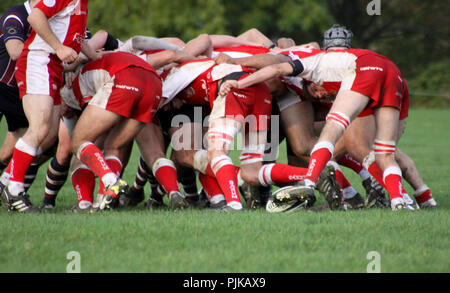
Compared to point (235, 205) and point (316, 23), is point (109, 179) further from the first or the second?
point (316, 23)

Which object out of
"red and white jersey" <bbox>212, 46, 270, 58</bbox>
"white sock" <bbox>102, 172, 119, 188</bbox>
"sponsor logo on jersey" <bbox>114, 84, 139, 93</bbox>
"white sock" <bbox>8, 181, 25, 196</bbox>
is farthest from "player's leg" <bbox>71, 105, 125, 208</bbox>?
"red and white jersey" <bbox>212, 46, 270, 58</bbox>

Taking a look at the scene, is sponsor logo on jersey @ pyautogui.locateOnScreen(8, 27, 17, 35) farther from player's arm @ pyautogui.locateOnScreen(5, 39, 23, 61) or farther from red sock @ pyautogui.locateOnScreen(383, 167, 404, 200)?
red sock @ pyautogui.locateOnScreen(383, 167, 404, 200)

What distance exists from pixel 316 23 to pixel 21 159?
28740 millimetres

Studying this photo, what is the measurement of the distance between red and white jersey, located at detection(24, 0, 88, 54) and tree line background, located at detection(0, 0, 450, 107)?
974 inches

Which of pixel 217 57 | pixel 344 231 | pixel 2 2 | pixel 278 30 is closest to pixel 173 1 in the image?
pixel 278 30

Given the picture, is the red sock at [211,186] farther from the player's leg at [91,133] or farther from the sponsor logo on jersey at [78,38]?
the sponsor logo on jersey at [78,38]

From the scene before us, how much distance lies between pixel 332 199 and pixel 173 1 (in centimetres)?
2798

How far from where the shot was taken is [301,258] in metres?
4.78

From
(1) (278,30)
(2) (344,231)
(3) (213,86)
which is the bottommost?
(1) (278,30)


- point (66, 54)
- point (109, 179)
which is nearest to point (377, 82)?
point (109, 179)

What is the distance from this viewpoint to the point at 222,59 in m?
7.52

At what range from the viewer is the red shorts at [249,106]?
7000 millimetres
